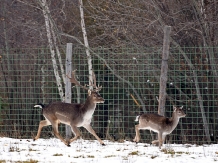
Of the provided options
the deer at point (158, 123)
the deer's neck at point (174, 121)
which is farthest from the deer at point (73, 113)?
the deer's neck at point (174, 121)

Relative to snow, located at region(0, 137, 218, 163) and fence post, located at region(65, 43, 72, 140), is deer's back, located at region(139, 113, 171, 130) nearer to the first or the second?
snow, located at region(0, 137, 218, 163)

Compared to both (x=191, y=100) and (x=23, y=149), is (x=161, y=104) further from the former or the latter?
(x=23, y=149)

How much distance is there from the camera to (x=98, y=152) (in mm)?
9758

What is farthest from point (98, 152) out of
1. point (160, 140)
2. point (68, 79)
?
point (68, 79)

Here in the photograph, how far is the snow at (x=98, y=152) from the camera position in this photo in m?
8.77

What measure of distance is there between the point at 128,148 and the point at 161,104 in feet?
4.62

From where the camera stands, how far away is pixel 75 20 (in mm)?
18109

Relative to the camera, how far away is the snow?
877 centimetres

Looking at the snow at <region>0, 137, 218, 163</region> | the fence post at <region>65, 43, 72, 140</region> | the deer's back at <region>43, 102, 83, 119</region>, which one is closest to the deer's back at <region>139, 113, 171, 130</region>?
the snow at <region>0, 137, 218, 163</region>

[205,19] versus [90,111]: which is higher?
[205,19]

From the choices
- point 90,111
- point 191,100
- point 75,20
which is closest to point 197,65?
point 191,100

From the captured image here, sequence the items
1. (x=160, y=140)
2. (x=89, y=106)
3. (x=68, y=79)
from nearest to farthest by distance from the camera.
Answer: (x=160, y=140) → (x=89, y=106) → (x=68, y=79)

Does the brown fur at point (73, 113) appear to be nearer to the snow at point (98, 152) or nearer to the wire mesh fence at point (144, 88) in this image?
the snow at point (98, 152)

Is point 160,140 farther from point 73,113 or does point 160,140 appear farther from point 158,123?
point 73,113
